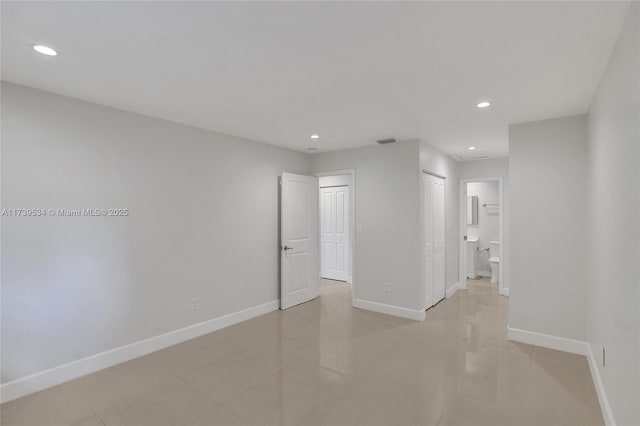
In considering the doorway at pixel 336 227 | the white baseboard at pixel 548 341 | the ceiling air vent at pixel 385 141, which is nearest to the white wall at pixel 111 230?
the ceiling air vent at pixel 385 141

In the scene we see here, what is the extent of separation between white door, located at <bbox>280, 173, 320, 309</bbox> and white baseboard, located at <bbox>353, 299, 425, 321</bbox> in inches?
36.3

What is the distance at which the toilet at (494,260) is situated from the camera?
631 cm

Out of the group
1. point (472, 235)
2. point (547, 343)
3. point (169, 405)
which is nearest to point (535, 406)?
point (547, 343)

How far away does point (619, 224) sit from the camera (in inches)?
71.0

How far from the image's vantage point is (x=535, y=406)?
234 centimetres

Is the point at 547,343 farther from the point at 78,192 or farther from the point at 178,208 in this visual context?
the point at 78,192

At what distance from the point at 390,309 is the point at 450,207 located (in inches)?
92.0

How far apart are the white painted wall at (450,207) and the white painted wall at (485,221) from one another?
1.44 m

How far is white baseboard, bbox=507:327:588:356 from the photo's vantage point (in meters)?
3.22

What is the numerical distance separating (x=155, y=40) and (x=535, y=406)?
12.1 feet

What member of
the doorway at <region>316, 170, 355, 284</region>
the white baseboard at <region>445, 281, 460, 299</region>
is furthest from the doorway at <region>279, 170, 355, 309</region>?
the white baseboard at <region>445, 281, 460, 299</region>

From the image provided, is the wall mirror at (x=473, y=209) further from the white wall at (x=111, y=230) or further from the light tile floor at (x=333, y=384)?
the white wall at (x=111, y=230)

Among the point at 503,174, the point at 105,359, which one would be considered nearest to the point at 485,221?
the point at 503,174

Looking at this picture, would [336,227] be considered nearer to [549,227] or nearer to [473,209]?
[473,209]
